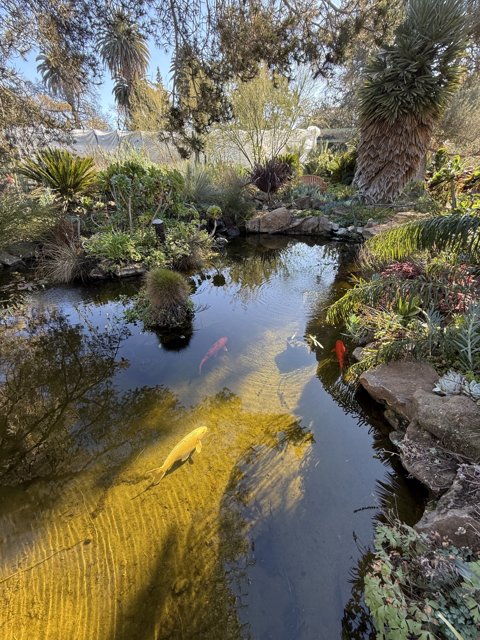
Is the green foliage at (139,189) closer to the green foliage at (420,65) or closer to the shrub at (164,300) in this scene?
the shrub at (164,300)

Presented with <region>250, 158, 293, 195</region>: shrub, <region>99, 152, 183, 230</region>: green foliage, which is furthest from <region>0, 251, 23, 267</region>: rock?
<region>250, 158, 293, 195</region>: shrub

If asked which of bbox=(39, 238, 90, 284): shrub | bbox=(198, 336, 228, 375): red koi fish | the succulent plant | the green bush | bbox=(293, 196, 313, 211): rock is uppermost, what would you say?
bbox=(293, 196, 313, 211): rock

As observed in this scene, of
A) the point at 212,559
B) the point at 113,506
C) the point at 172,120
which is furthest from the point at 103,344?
the point at 172,120

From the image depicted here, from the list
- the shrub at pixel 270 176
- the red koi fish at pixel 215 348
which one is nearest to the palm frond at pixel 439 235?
the red koi fish at pixel 215 348

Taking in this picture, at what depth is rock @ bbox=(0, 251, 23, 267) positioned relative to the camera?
19.6 ft

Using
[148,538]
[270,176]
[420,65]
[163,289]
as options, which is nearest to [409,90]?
[420,65]

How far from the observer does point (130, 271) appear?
5.67 meters

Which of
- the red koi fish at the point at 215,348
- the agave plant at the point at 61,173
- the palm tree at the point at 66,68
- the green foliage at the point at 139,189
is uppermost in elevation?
the palm tree at the point at 66,68

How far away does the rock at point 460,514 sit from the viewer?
146 cm

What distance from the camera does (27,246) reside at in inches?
246

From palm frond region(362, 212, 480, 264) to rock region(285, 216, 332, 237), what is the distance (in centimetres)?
591

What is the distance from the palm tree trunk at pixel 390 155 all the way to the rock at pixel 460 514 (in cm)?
908

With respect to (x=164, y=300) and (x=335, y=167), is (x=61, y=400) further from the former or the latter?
(x=335, y=167)

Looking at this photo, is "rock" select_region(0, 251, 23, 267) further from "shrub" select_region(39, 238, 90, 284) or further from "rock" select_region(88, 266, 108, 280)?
"rock" select_region(88, 266, 108, 280)
